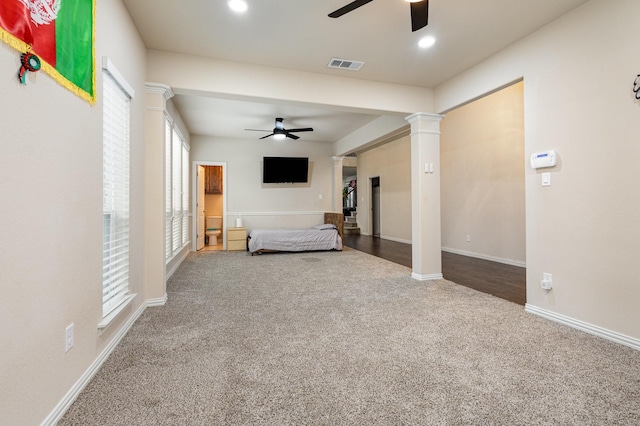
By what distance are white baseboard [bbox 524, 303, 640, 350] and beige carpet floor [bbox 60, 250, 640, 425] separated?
0.09 meters

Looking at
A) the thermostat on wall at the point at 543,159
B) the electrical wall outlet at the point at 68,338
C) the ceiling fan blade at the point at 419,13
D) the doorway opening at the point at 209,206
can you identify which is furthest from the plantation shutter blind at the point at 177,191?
the thermostat on wall at the point at 543,159

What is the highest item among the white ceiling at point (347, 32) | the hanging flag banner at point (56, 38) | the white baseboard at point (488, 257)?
the white ceiling at point (347, 32)

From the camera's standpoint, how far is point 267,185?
7.45m

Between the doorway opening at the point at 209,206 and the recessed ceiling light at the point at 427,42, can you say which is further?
the doorway opening at the point at 209,206

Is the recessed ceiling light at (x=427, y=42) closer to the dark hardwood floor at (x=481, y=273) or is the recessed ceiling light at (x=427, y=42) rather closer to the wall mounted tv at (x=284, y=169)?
the dark hardwood floor at (x=481, y=273)

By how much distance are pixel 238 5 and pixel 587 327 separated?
3.90 m

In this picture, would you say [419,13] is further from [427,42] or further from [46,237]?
[46,237]

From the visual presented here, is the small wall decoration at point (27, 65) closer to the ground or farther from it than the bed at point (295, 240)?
farther from it

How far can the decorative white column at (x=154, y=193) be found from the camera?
3039 mm

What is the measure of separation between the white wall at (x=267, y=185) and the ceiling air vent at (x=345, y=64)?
4085 mm

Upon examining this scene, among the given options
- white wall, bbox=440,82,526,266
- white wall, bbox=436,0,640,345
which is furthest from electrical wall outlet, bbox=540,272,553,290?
white wall, bbox=440,82,526,266

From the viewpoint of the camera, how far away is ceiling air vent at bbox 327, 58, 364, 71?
11.1 feet

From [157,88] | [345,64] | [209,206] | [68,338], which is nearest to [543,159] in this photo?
[345,64]

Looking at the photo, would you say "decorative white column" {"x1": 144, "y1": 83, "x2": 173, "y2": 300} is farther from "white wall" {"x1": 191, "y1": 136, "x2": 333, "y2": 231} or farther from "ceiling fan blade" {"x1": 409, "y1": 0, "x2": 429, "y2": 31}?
"white wall" {"x1": 191, "y1": 136, "x2": 333, "y2": 231}
